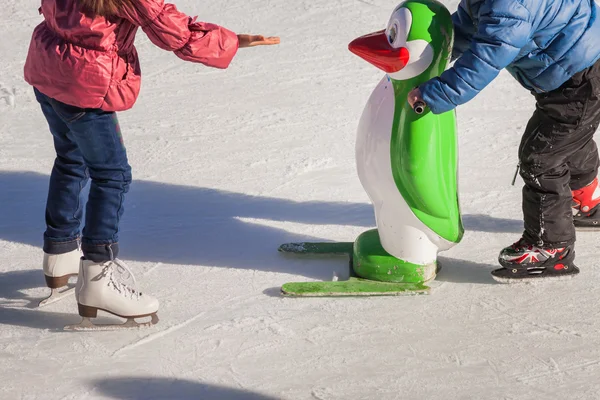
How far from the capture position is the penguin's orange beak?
2.85m

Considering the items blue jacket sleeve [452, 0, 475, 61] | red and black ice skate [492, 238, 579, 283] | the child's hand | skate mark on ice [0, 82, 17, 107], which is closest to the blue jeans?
the child's hand

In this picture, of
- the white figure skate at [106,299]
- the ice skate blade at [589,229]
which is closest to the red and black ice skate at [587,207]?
the ice skate blade at [589,229]

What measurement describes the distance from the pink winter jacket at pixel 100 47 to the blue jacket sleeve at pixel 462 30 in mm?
841

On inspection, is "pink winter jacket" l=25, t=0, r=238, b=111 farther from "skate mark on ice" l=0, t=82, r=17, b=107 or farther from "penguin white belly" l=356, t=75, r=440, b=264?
"skate mark on ice" l=0, t=82, r=17, b=107

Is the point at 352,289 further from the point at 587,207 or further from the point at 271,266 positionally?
the point at 587,207

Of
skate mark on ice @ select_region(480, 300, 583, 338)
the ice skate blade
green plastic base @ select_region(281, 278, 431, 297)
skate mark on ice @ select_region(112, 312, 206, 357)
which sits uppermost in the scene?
the ice skate blade

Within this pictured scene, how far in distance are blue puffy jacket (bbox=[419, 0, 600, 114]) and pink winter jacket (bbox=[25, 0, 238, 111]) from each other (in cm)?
72

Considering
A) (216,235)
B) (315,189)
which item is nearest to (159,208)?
(216,235)

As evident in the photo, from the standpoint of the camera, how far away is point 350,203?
3.84 m

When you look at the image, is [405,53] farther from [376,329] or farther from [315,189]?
[315,189]

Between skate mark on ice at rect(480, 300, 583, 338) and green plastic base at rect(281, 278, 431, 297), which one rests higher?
green plastic base at rect(281, 278, 431, 297)

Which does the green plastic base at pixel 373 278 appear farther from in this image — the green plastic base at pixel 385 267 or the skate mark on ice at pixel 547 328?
the skate mark on ice at pixel 547 328

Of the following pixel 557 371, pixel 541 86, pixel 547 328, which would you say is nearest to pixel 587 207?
pixel 541 86

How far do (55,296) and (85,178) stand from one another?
405 millimetres
